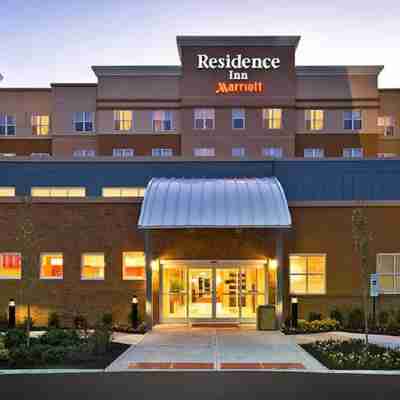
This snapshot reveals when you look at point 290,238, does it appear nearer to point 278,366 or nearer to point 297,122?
point 278,366

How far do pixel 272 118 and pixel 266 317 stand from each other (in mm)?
33917

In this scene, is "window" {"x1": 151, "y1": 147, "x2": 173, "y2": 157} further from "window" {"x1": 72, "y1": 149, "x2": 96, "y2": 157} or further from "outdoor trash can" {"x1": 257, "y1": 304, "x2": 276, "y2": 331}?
"outdoor trash can" {"x1": 257, "y1": 304, "x2": 276, "y2": 331}

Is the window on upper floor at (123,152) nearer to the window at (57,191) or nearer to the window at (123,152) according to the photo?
the window at (123,152)

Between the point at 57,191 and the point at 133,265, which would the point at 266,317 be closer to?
the point at 133,265

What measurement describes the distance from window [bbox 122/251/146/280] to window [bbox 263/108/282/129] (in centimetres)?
3234

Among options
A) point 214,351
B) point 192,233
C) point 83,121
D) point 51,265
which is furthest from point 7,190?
point 83,121

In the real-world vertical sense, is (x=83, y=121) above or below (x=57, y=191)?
above

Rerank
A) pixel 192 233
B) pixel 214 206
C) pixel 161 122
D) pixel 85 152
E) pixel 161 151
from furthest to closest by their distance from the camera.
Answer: pixel 85 152
pixel 161 122
pixel 161 151
pixel 192 233
pixel 214 206

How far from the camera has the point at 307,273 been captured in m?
29.5

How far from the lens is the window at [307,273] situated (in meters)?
29.3

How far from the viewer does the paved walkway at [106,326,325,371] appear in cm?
1975

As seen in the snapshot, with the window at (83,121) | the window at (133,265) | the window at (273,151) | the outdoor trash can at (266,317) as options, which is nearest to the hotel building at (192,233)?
the window at (133,265)

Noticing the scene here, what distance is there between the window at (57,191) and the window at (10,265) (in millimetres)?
6694

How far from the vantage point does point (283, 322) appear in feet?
93.4
